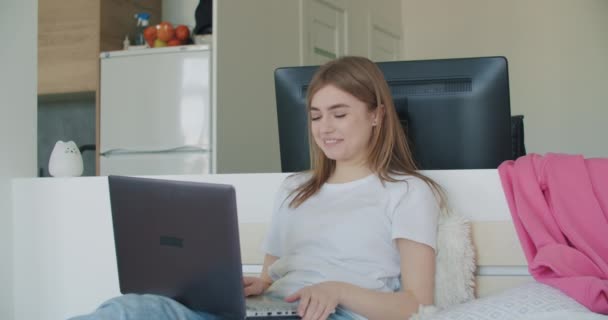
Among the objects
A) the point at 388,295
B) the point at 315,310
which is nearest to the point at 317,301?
the point at 315,310

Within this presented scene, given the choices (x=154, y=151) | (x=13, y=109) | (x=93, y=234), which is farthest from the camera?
(x=154, y=151)

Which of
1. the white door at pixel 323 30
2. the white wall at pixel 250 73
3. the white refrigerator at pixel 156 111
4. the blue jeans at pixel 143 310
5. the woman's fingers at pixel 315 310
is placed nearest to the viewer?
the blue jeans at pixel 143 310

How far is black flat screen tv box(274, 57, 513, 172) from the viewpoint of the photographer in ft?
5.74

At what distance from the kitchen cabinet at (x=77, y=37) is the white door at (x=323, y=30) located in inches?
38.9

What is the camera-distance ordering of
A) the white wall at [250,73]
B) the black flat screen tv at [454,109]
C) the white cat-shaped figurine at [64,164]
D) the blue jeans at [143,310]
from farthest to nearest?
the white wall at [250,73], the white cat-shaped figurine at [64,164], the black flat screen tv at [454,109], the blue jeans at [143,310]

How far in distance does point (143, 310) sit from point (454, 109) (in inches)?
35.6

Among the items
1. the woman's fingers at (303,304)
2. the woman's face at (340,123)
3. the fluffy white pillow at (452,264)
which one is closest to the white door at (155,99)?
the woman's face at (340,123)

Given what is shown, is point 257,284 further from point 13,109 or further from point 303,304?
point 13,109

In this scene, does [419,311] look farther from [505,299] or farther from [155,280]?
[155,280]

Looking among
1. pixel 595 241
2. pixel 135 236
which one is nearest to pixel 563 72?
pixel 595 241

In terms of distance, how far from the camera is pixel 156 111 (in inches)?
144

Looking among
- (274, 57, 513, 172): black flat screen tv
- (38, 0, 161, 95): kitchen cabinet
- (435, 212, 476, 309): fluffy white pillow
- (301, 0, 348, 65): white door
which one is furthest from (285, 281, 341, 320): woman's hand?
(38, 0, 161, 95): kitchen cabinet

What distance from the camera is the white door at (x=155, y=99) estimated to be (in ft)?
11.6

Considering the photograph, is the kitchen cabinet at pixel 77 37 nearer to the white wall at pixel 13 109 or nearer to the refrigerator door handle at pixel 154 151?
the refrigerator door handle at pixel 154 151
